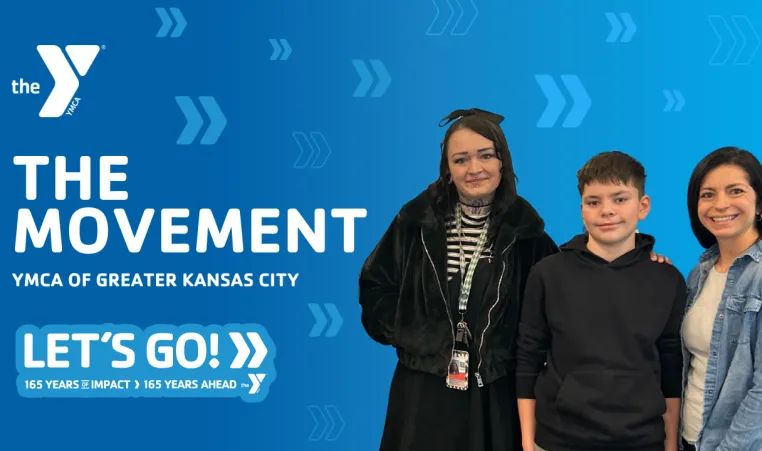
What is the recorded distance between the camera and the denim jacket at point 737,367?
5.44 ft

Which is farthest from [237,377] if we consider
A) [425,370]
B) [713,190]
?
[713,190]

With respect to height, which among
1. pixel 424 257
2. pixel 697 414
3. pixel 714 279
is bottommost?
pixel 697 414

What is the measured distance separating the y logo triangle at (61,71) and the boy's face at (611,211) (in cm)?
237

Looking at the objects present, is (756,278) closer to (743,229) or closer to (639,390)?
(743,229)

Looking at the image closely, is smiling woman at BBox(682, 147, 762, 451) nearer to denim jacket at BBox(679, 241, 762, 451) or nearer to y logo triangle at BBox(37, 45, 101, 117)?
denim jacket at BBox(679, 241, 762, 451)

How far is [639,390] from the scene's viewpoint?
1779 millimetres

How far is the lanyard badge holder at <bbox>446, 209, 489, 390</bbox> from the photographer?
2.05 m

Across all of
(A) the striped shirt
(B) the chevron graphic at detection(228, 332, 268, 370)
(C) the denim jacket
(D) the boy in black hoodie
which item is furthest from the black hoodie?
(B) the chevron graphic at detection(228, 332, 268, 370)

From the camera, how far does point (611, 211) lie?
1809 millimetres

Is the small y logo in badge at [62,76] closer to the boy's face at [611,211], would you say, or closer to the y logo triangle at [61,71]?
the y logo triangle at [61,71]

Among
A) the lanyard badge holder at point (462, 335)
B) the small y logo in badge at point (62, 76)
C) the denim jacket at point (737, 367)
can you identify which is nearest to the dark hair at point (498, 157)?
the lanyard badge holder at point (462, 335)

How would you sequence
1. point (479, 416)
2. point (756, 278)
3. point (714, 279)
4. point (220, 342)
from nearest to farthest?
point (756, 278), point (714, 279), point (479, 416), point (220, 342)

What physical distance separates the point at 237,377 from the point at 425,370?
141 centimetres

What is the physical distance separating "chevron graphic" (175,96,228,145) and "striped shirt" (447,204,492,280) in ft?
4.74
